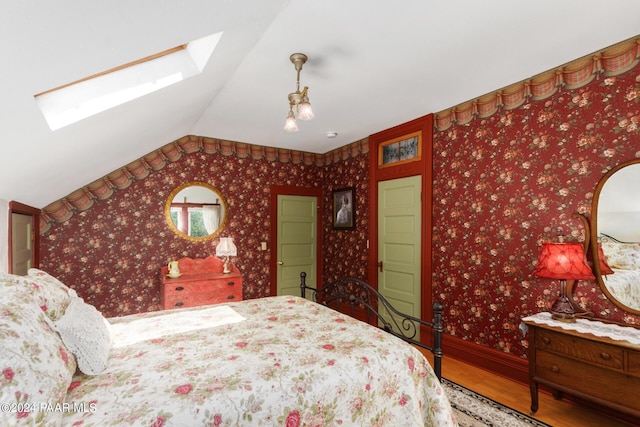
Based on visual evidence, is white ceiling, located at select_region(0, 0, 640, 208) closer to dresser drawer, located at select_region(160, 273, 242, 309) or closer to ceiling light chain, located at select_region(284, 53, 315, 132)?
ceiling light chain, located at select_region(284, 53, 315, 132)

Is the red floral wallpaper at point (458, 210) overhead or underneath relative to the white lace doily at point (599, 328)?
overhead

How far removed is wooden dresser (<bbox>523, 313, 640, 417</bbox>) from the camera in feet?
6.41

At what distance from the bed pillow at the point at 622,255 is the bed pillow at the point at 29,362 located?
3.21m

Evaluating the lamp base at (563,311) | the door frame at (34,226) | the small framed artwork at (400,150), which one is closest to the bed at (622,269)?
the lamp base at (563,311)

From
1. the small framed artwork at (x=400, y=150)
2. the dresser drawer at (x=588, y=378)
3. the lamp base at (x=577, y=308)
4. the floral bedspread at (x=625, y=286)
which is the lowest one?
the dresser drawer at (x=588, y=378)

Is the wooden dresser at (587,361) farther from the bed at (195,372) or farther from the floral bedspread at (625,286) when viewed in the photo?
the bed at (195,372)

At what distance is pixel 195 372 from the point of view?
4.91 feet

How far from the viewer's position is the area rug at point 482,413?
2264 mm

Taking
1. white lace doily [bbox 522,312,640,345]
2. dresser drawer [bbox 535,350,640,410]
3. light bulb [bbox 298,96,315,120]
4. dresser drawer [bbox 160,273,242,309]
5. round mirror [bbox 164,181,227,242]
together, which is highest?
light bulb [bbox 298,96,315,120]

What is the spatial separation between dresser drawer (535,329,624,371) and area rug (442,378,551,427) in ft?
1.69

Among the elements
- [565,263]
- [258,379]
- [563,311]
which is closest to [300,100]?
[258,379]

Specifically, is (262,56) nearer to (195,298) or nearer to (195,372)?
(195,372)

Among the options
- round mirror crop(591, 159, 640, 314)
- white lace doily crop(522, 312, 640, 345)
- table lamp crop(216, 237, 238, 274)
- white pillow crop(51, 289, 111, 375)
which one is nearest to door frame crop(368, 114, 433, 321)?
white lace doily crop(522, 312, 640, 345)

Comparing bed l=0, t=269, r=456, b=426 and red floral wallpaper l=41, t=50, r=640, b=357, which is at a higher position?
red floral wallpaper l=41, t=50, r=640, b=357
